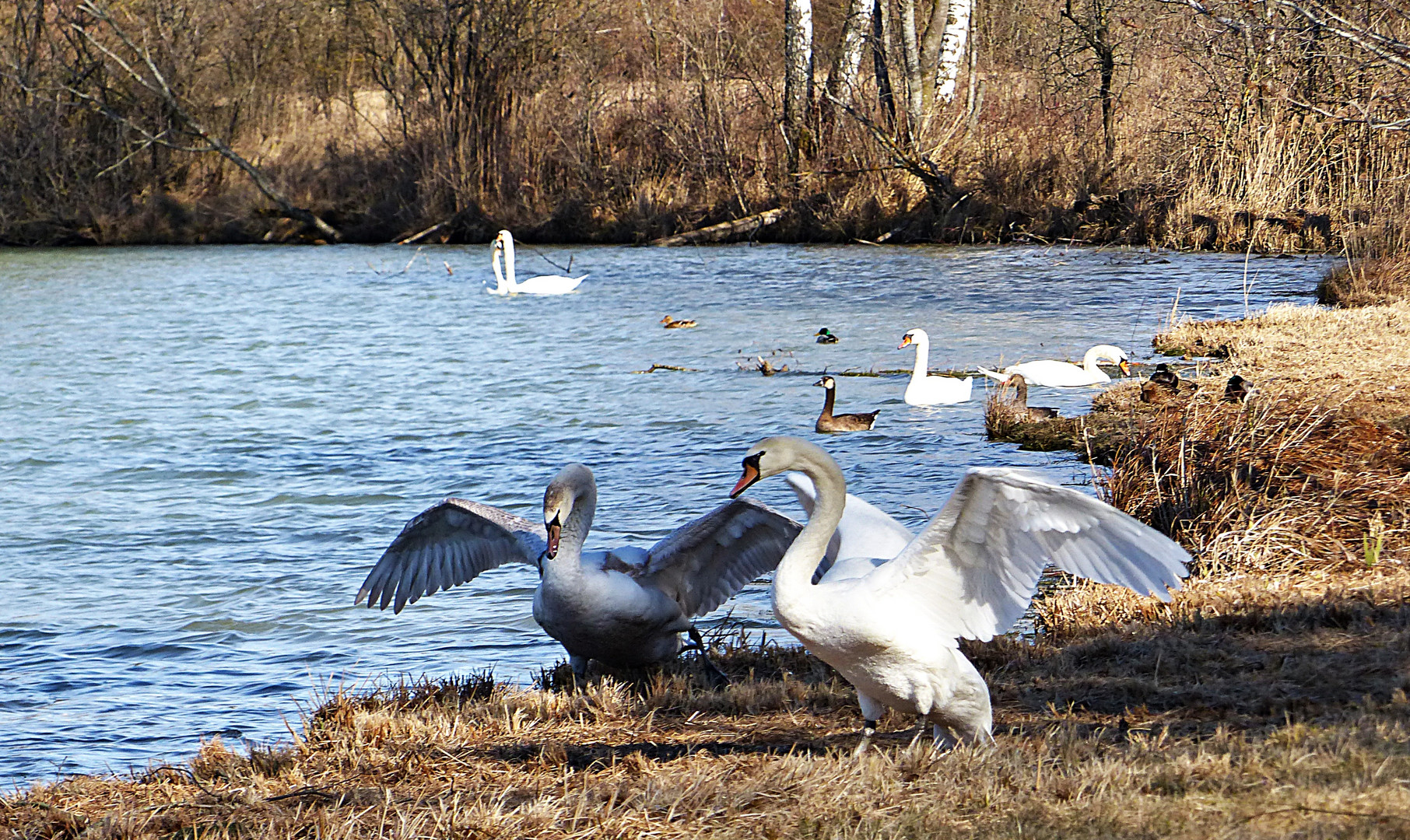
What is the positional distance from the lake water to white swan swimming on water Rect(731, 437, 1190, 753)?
2669 mm

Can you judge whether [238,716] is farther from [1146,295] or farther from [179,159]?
[179,159]

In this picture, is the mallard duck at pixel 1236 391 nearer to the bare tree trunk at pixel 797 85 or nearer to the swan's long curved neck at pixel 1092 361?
the swan's long curved neck at pixel 1092 361

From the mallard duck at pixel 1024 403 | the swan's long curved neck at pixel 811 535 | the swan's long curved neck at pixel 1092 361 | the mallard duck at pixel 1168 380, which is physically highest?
the swan's long curved neck at pixel 811 535

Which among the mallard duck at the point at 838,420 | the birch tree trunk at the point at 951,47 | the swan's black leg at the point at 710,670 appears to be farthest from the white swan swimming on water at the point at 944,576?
the birch tree trunk at the point at 951,47

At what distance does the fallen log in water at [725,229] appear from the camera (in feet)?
90.1

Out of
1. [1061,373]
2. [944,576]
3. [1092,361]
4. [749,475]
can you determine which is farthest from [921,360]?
[749,475]

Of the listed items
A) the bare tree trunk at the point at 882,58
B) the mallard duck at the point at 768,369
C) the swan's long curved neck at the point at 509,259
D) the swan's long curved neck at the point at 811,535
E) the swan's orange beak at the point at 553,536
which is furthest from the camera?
the bare tree trunk at the point at 882,58

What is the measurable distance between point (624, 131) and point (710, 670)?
2406cm

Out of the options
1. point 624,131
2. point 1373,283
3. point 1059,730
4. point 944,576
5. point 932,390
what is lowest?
point 1059,730

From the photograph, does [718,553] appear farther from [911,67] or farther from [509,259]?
[911,67]

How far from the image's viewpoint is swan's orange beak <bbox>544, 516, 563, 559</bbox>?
564cm

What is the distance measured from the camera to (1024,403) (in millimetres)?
11336

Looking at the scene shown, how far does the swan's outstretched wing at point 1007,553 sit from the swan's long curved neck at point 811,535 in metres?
0.20

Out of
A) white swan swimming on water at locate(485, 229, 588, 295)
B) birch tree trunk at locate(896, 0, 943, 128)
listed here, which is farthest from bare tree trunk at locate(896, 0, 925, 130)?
white swan swimming on water at locate(485, 229, 588, 295)
